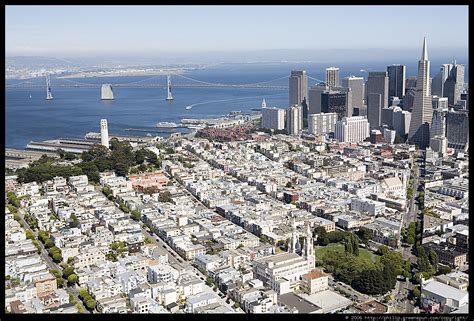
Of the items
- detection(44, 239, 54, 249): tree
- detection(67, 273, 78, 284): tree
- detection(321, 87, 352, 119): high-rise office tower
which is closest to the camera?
detection(67, 273, 78, 284): tree

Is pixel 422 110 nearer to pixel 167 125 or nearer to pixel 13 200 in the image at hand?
pixel 167 125

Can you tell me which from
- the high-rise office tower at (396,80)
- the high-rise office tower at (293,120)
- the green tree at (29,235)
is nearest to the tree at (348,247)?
the green tree at (29,235)

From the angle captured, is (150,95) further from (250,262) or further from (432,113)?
(250,262)

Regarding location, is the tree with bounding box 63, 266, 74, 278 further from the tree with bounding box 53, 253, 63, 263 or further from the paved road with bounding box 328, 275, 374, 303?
the paved road with bounding box 328, 275, 374, 303

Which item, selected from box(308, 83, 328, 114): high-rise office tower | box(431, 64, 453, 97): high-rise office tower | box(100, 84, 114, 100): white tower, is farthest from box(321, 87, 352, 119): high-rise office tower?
box(100, 84, 114, 100): white tower

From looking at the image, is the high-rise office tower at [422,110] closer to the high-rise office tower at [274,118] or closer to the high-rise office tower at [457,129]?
the high-rise office tower at [457,129]

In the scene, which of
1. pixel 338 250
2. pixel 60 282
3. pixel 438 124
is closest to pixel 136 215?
pixel 60 282
